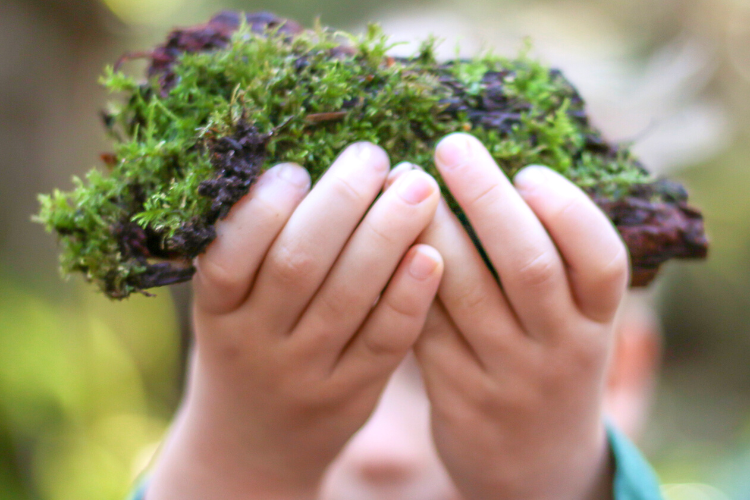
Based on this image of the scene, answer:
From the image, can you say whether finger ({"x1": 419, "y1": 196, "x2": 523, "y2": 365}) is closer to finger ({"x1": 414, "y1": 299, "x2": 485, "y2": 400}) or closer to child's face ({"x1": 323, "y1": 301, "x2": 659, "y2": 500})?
finger ({"x1": 414, "y1": 299, "x2": 485, "y2": 400})

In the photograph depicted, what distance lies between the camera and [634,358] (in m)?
1.55

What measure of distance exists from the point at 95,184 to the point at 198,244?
183mm

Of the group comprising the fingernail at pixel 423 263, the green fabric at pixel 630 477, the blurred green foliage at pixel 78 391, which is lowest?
the blurred green foliage at pixel 78 391

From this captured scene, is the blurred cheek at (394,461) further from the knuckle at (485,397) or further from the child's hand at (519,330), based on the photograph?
the knuckle at (485,397)

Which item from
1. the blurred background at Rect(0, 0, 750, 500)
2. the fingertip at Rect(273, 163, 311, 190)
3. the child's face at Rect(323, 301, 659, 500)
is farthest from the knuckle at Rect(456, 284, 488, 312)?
the blurred background at Rect(0, 0, 750, 500)

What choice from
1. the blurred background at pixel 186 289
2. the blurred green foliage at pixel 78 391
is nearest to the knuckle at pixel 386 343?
the blurred background at pixel 186 289

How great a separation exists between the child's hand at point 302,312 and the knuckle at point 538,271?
11 cm

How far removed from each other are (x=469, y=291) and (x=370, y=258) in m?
0.14

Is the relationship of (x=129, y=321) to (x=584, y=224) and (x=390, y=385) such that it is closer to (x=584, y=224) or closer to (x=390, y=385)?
(x=390, y=385)

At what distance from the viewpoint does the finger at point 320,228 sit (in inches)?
Answer: 20.9

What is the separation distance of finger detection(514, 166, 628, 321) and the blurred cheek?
556 mm

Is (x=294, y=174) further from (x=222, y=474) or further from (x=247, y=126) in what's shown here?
(x=222, y=474)

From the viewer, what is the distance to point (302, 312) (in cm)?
59

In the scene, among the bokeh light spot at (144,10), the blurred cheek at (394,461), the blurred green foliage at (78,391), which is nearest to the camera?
the blurred cheek at (394,461)
